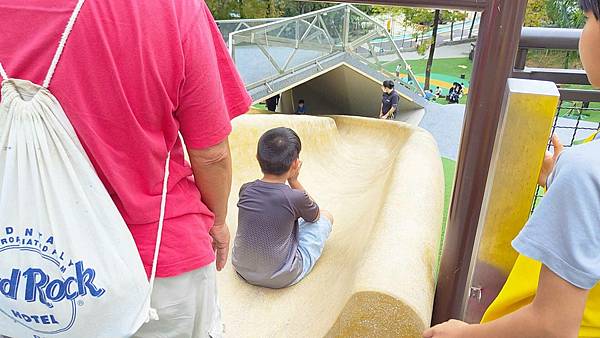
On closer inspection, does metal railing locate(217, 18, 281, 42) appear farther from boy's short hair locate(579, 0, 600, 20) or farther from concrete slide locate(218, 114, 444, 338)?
boy's short hair locate(579, 0, 600, 20)

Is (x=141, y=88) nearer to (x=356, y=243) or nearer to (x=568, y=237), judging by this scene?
(x=568, y=237)

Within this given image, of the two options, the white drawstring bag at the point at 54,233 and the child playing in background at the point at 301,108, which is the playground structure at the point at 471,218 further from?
the child playing in background at the point at 301,108

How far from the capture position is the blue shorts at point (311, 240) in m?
3.08

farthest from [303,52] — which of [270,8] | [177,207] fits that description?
[177,207]

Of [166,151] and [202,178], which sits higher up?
[166,151]

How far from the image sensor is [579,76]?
1418 millimetres

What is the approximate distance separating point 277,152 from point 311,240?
28.3 inches

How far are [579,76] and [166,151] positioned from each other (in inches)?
44.1

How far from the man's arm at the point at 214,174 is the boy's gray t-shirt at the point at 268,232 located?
1.34 m

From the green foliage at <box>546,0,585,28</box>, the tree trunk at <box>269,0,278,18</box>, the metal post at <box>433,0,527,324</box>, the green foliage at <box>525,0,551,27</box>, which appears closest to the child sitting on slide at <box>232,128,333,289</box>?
the metal post at <box>433,0,527,324</box>

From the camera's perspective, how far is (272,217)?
8.77 feet

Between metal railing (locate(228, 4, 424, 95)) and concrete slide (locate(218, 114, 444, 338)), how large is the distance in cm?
337

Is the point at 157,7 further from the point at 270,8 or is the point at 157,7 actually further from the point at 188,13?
the point at 270,8

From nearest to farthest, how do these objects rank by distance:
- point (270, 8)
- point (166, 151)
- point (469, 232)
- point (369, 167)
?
point (166, 151) < point (469, 232) < point (369, 167) < point (270, 8)
